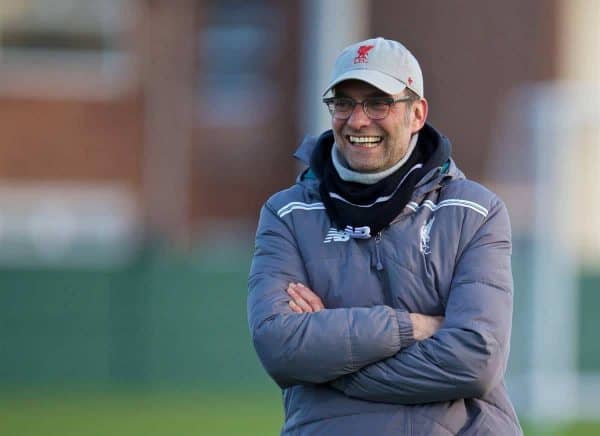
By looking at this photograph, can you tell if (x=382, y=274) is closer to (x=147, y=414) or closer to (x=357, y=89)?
(x=357, y=89)

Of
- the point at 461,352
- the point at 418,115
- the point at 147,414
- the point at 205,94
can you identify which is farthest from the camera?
the point at 205,94

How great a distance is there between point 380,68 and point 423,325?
75 cm

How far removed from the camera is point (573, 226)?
14.3 metres

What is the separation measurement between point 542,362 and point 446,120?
727 cm

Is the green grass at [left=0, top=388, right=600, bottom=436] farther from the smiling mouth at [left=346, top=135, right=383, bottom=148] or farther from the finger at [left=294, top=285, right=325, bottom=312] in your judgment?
the smiling mouth at [left=346, top=135, right=383, bottom=148]

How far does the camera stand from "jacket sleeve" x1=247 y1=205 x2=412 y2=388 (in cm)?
396

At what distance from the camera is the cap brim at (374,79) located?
404cm

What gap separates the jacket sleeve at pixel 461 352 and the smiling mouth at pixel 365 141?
0.40 metres

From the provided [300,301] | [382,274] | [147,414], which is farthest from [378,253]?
[147,414]

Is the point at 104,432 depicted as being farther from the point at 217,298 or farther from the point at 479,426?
the point at 479,426

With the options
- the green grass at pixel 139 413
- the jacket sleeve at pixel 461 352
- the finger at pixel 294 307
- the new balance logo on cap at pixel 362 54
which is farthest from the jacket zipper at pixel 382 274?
the green grass at pixel 139 413

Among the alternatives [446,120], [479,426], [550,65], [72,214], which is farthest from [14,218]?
[479,426]

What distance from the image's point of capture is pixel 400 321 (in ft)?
13.1

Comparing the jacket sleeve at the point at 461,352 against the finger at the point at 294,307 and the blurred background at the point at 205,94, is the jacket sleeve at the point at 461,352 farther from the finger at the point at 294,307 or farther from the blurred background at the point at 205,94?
the blurred background at the point at 205,94
